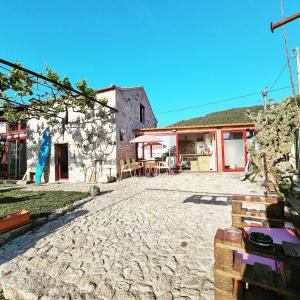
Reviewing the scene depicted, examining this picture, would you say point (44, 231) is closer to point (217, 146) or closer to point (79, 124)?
point (79, 124)

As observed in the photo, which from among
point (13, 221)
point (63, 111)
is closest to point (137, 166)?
point (63, 111)

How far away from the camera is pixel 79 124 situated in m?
11.8

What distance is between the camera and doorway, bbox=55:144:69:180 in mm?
12391

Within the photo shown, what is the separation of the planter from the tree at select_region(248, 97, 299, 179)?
830 centimetres

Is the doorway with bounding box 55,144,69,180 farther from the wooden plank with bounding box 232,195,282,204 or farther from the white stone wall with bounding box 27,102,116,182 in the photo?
the wooden plank with bounding box 232,195,282,204

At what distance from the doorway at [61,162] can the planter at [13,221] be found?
8.43m

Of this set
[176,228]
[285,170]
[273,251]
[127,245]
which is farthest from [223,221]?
[285,170]

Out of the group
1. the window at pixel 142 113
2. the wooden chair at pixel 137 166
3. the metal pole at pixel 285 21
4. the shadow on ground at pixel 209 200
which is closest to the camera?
the metal pole at pixel 285 21

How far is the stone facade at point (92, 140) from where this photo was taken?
11016 mm

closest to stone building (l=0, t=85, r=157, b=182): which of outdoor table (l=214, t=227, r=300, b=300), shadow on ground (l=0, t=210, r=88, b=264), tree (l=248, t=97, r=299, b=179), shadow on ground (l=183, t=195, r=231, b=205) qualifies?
shadow on ground (l=183, t=195, r=231, b=205)

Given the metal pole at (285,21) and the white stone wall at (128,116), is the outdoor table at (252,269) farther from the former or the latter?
the white stone wall at (128,116)

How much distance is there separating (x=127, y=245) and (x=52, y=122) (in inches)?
452

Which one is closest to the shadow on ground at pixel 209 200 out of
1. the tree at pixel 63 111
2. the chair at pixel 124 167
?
the chair at pixel 124 167

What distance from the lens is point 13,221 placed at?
407 centimetres
